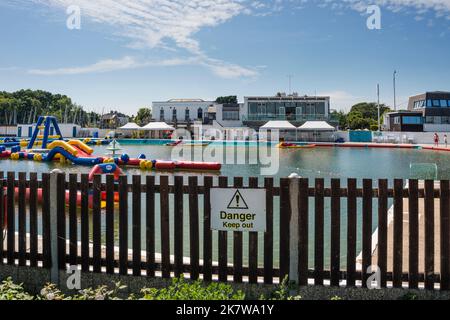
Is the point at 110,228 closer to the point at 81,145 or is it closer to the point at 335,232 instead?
the point at 335,232

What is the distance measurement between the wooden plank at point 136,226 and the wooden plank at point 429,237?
10.8 ft

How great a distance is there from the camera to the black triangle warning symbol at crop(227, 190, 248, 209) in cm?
495

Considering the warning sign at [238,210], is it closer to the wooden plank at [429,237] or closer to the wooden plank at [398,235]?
the wooden plank at [398,235]

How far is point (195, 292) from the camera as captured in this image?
4.29 m

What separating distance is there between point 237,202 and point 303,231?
0.83m

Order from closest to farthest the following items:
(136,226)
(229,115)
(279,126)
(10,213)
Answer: (136,226)
(10,213)
(279,126)
(229,115)

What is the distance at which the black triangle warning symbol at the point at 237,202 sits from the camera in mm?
4953

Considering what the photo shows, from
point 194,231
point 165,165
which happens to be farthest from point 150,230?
point 165,165

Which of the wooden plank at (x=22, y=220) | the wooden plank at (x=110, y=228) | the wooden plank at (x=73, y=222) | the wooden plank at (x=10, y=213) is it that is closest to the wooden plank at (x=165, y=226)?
the wooden plank at (x=110, y=228)

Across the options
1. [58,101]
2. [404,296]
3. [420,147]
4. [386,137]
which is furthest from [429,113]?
[58,101]

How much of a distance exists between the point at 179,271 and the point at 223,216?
86 cm
